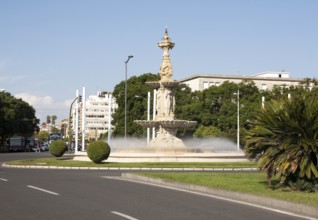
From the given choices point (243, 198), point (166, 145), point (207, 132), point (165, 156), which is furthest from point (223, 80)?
point (243, 198)

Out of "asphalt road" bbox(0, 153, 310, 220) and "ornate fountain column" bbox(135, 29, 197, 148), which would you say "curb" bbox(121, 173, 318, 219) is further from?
"ornate fountain column" bbox(135, 29, 197, 148)

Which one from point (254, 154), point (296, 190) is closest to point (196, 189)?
point (254, 154)

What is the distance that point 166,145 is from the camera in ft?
142

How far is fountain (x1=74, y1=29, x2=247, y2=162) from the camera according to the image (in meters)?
38.0

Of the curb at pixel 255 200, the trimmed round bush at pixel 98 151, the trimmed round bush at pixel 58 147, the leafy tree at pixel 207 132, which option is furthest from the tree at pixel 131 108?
the curb at pixel 255 200

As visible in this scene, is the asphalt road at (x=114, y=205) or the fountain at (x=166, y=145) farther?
the fountain at (x=166, y=145)

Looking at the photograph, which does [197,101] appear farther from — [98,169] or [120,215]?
[120,215]

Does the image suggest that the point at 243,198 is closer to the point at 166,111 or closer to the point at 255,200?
the point at 255,200

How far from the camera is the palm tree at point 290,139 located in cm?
1505

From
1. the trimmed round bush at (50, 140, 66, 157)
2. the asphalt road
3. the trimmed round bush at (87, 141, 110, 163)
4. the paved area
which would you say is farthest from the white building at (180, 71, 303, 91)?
the asphalt road

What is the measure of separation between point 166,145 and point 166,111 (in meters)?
2.83

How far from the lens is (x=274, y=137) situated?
1578 centimetres

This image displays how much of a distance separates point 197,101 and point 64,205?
224 ft

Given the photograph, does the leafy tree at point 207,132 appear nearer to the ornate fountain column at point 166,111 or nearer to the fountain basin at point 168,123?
the ornate fountain column at point 166,111
